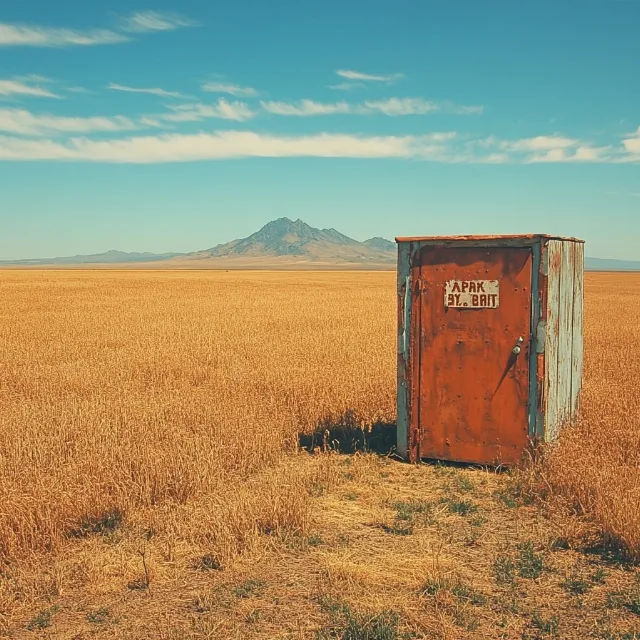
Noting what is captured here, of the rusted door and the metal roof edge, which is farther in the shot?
the rusted door

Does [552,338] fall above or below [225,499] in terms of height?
above

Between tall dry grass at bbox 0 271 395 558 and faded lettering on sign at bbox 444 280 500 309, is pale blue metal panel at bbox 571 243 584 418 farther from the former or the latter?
tall dry grass at bbox 0 271 395 558

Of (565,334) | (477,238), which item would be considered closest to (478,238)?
(477,238)

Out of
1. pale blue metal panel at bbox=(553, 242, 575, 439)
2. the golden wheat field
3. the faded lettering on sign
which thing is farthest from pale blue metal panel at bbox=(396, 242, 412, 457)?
pale blue metal panel at bbox=(553, 242, 575, 439)

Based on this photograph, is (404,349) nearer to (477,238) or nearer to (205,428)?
(477,238)

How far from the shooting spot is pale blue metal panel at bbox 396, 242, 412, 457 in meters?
7.36

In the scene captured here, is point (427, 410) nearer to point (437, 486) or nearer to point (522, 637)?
point (437, 486)

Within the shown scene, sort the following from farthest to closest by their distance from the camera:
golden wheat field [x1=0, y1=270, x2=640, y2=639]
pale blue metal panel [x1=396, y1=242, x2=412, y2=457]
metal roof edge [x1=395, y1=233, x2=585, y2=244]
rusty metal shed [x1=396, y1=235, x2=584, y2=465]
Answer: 1. pale blue metal panel [x1=396, y1=242, x2=412, y2=457]
2. rusty metal shed [x1=396, y1=235, x2=584, y2=465]
3. metal roof edge [x1=395, y1=233, x2=585, y2=244]
4. golden wheat field [x1=0, y1=270, x2=640, y2=639]

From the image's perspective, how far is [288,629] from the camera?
13.0ft

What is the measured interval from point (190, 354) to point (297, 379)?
3.95m

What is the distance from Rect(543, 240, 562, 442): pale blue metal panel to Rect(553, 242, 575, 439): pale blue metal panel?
0.17 metres

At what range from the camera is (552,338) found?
23.1ft

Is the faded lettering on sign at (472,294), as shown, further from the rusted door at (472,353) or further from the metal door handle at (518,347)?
the metal door handle at (518,347)

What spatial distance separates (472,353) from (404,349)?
29.4 inches
